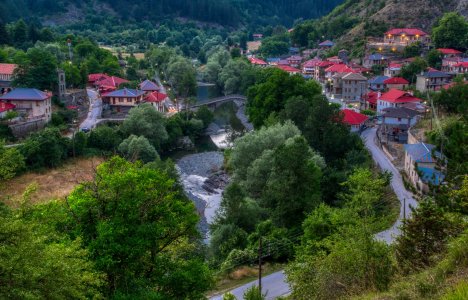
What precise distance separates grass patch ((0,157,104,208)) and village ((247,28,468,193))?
1480 centimetres

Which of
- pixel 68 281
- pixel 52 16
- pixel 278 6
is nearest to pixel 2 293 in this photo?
pixel 68 281

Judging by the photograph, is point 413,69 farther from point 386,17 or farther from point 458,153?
point 458,153

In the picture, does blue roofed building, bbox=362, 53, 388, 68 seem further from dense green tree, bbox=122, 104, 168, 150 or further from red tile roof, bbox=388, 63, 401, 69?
dense green tree, bbox=122, 104, 168, 150

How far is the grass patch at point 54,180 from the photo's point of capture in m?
25.4

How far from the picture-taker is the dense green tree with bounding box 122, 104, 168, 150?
3347cm

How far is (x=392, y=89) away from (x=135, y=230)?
114 ft

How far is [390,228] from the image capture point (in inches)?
646

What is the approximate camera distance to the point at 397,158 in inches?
1007

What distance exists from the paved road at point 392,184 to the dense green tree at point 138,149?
12.3m

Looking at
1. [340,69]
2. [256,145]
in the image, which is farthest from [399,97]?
[256,145]

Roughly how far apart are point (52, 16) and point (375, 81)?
227 feet

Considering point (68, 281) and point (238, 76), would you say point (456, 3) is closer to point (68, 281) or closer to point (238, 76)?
point (238, 76)

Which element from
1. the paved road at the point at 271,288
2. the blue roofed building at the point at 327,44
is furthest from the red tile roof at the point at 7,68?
the blue roofed building at the point at 327,44

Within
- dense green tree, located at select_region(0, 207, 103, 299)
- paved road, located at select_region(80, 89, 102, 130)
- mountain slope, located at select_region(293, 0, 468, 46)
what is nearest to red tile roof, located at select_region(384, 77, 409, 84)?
mountain slope, located at select_region(293, 0, 468, 46)
